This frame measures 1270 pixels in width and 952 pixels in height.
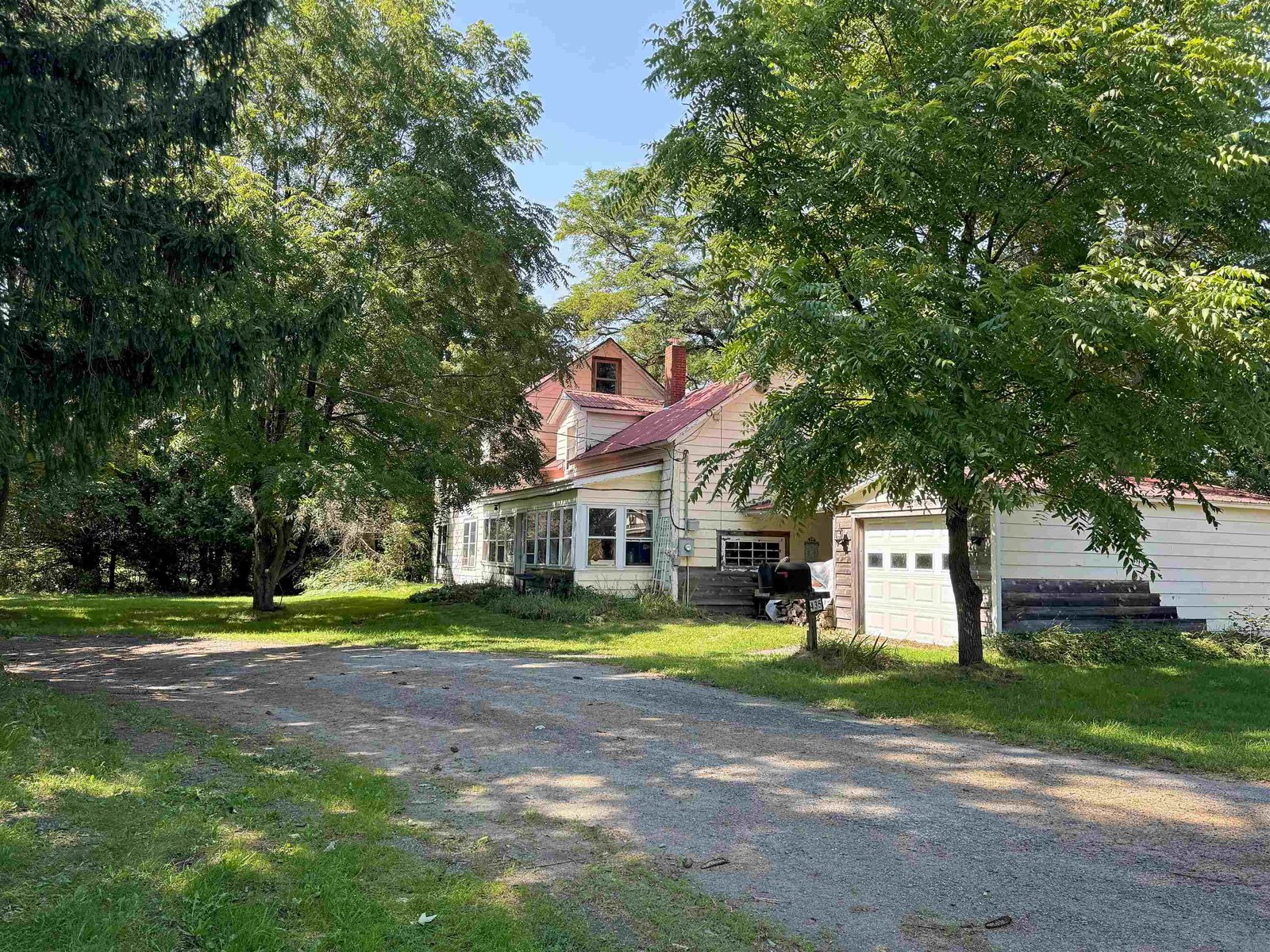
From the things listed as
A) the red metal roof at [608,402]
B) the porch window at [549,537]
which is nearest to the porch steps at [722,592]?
the porch window at [549,537]

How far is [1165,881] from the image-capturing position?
4.23 meters

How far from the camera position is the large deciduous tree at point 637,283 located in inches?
1329

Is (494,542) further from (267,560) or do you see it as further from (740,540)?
(740,540)

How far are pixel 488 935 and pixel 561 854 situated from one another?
98cm

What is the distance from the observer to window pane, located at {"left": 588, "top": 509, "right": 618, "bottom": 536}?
21.2 m

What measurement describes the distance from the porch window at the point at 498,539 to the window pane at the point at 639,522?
6.28 metres

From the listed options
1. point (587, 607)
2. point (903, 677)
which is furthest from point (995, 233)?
point (587, 607)

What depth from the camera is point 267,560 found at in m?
20.0

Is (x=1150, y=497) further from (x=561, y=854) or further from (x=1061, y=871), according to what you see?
(x=561, y=854)

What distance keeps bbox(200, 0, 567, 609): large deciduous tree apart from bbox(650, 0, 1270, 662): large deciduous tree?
8.41 metres

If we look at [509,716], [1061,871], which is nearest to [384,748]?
[509,716]

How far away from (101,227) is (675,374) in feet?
67.4

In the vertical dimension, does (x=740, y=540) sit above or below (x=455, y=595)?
above

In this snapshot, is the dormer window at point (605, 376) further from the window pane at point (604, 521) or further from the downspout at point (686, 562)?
the downspout at point (686, 562)
